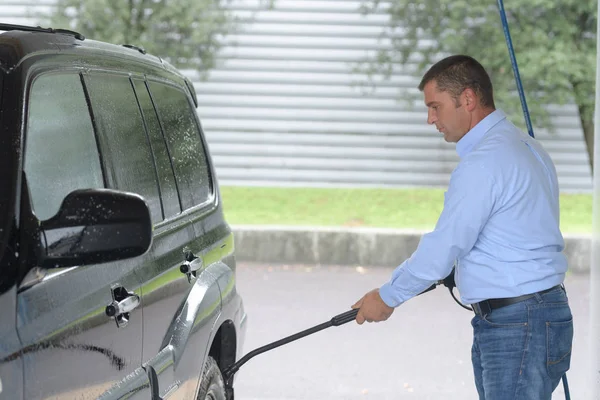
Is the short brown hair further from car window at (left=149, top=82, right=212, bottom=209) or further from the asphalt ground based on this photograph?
the asphalt ground

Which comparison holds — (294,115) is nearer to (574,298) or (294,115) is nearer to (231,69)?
(231,69)

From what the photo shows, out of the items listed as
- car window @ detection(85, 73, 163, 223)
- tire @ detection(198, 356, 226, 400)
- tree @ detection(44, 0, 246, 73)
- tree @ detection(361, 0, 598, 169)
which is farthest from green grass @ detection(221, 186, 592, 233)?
car window @ detection(85, 73, 163, 223)

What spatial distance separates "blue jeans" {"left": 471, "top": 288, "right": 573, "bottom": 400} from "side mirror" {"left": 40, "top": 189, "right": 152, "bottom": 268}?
74.8 inches

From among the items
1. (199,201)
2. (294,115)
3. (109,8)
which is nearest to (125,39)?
(109,8)

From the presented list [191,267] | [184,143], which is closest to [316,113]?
[184,143]

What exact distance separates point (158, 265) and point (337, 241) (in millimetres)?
8107

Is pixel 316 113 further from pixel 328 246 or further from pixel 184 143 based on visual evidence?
pixel 184 143

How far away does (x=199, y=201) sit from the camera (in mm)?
4195

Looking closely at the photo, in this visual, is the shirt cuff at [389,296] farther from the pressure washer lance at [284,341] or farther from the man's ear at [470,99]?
the man's ear at [470,99]

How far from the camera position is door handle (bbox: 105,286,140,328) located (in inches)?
107

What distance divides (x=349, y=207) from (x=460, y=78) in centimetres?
987

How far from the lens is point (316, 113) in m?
14.5

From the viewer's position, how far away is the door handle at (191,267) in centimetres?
354

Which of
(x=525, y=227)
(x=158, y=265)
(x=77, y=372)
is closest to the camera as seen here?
(x=77, y=372)
